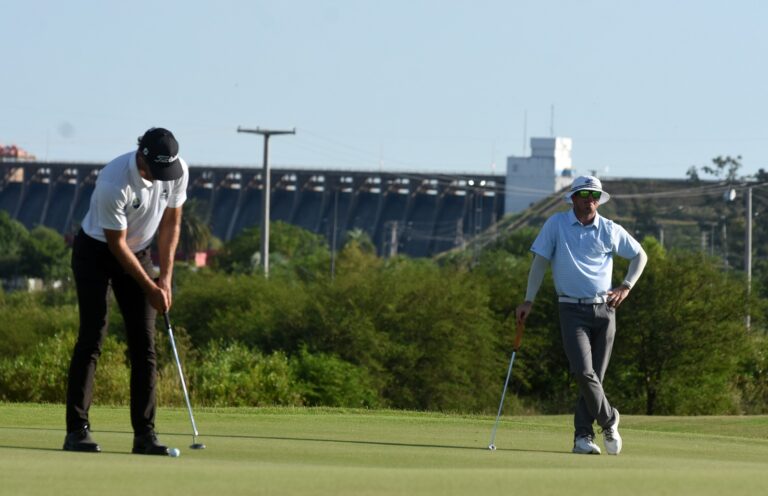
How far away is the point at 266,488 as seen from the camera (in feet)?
21.9

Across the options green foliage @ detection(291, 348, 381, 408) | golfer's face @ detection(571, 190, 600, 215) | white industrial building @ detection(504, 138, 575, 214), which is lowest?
green foliage @ detection(291, 348, 381, 408)

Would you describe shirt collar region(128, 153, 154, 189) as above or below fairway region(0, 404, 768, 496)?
above

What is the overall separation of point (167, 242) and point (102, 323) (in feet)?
2.00

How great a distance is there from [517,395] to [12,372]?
24526 mm

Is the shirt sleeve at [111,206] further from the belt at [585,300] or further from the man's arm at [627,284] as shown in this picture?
the man's arm at [627,284]

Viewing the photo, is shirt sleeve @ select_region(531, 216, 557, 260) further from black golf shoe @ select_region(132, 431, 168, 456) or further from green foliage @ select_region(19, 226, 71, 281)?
green foliage @ select_region(19, 226, 71, 281)

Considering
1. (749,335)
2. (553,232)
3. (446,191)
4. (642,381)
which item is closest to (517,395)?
(642,381)

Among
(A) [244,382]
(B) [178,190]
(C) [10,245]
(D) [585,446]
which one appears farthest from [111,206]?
(C) [10,245]

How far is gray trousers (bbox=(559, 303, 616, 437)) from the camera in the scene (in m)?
10.9

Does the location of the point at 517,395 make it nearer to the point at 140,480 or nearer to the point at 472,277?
the point at 472,277

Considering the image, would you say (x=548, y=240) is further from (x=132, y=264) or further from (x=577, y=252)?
(x=132, y=264)

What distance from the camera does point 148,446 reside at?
9.06 m

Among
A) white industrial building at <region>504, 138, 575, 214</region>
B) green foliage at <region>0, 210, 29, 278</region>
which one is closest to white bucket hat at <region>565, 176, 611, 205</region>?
green foliage at <region>0, 210, 29, 278</region>

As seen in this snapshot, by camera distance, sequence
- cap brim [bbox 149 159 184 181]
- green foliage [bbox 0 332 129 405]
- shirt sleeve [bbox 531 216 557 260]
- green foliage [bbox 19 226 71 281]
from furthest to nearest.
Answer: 1. green foliage [bbox 19 226 71 281]
2. green foliage [bbox 0 332 129 405]
3. shirt sleeve [bbox 531 216 557 260]
4. cap brim [bbox 149 159 184 181]
